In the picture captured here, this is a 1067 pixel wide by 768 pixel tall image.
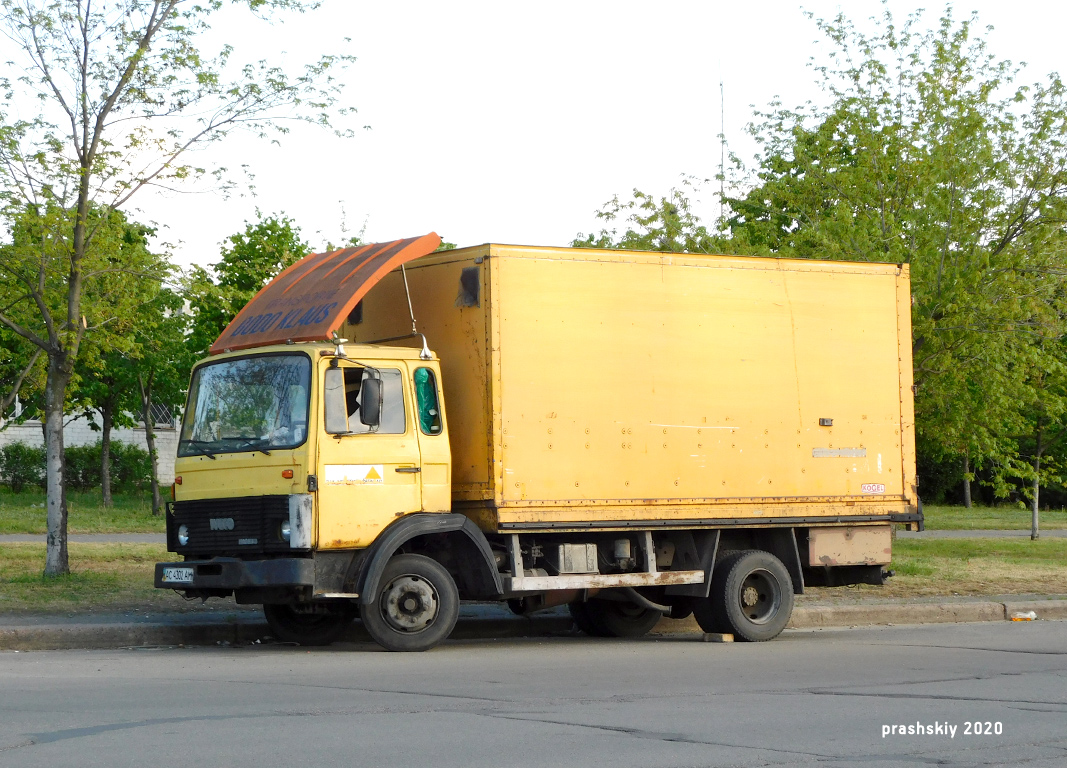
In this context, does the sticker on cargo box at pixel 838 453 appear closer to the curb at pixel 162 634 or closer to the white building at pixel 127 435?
the curb at pixel 162 634

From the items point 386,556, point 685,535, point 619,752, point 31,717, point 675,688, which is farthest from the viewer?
point 685,535

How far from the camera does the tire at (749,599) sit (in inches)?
480

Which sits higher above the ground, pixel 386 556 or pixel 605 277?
pixel 605 277

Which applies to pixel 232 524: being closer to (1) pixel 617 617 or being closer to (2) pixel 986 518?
(1) pixel 617 617

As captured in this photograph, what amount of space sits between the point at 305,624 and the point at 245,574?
5.36 ft

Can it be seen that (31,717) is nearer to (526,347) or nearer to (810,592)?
(526,347)

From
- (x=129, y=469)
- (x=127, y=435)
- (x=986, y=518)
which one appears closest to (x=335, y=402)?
(x=129, y=469)

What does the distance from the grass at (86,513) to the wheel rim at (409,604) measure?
15.5m

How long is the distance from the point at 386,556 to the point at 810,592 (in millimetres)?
7392

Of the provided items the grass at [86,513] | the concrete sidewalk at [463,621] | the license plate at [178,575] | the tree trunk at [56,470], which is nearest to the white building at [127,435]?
the grass at [86,513]

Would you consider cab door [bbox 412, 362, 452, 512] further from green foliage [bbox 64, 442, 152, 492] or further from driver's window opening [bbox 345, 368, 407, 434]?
green foliage [bbox 64, 442, 152, 492]

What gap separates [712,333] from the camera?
39.4 feet

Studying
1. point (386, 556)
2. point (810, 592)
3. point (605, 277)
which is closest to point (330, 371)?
point (386, 556)

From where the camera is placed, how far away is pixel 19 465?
3709 cm
